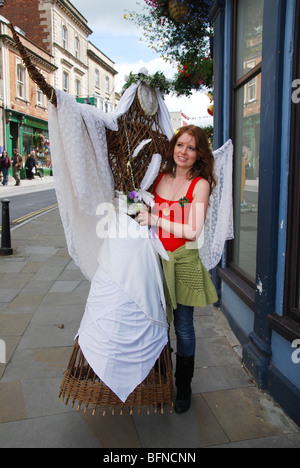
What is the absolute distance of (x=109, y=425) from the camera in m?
2.29

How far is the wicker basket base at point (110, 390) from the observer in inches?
79.0

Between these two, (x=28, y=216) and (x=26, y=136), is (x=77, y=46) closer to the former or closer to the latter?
(x=26, y=136)

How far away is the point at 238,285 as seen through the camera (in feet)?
11.3

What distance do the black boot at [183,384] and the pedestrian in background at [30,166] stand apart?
71.5 feet

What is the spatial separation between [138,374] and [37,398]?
0.96m

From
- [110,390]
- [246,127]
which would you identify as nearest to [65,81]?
[246,127]

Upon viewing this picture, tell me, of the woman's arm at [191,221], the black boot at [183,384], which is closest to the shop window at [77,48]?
the woman's arm at [191,221]

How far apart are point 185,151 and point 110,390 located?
141cm

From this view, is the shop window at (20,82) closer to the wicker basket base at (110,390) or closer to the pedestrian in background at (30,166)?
the pedestrian in background at (30,166)

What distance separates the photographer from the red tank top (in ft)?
7.38

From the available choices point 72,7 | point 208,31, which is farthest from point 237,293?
point 72,7

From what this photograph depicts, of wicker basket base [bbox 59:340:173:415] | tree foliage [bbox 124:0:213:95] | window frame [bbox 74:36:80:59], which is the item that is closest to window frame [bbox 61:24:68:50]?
window frame [bbox 74:36:80:59]

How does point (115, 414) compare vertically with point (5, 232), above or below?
below

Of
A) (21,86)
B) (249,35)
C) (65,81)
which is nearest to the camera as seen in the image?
(249,35)
